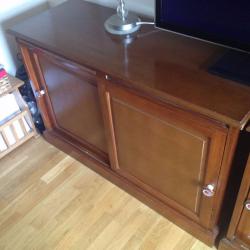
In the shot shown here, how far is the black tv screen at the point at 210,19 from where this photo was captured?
96 centimetres

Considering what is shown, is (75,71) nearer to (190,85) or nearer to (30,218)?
(190,85)

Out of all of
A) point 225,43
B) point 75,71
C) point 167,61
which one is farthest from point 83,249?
point 225,43

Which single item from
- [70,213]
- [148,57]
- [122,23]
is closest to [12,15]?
[122,23]

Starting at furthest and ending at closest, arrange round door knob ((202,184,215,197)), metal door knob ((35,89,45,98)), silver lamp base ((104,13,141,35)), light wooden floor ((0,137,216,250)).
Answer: metal door knob ((35,89,45,98)) < light wooden floor ((0,137,216,250)) < silver lamp base ((104,13,141,35)) < round door knob ((202,184,215,197))

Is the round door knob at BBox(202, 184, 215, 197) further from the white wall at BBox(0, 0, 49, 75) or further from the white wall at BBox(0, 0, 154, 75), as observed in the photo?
the white wall at BBox(0, 0, 49, 75)

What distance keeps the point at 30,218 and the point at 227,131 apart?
3.47 feet

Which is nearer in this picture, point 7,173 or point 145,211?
point 145,211

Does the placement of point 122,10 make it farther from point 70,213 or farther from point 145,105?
point 70,213

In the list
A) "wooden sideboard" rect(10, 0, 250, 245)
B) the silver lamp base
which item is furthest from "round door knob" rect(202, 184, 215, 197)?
the silver lamp base

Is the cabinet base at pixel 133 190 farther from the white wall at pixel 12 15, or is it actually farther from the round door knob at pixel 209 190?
the white wall at pixel 12 15

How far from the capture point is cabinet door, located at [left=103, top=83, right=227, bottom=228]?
1023mm

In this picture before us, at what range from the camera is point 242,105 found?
900mm

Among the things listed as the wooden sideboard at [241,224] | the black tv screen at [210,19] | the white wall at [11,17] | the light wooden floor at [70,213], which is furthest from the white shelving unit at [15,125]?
the wooden sideboard at [241,224]

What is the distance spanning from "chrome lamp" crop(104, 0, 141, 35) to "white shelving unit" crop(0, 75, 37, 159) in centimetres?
64
